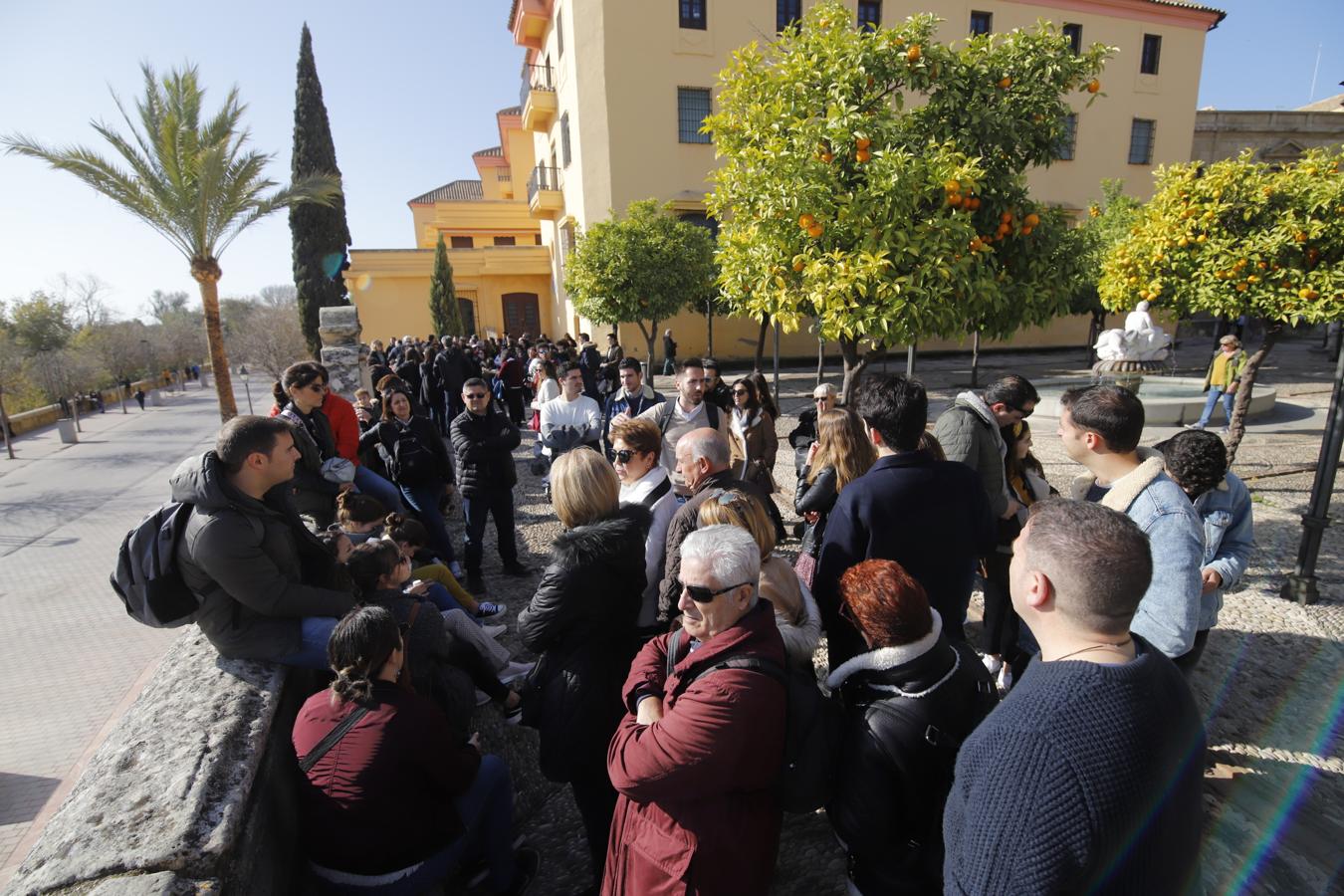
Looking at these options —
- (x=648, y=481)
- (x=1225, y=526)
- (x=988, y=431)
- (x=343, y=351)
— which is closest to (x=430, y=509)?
(x=648, y=481)

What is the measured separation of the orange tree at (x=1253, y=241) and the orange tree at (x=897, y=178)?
2.41 meters

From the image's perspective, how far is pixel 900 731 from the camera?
72.4 inches

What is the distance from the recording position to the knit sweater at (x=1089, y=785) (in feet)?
3.86

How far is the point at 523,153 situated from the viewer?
32969mm

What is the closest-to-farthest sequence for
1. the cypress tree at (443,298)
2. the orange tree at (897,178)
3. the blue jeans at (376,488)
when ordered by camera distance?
the orange tree at (897,178) < the blue jeans at (376,488) < the cypress tree at (443,298)

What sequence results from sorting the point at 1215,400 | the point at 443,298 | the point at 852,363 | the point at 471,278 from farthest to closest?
the point at 471,278, the point at 443,298, the point at 1215,400, the point at 852,363

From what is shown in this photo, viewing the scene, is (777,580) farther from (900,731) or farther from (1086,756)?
(1086,756)

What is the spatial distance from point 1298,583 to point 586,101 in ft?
67.8

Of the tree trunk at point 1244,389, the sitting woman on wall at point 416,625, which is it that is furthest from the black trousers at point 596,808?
the tree trunk at point 1244,389

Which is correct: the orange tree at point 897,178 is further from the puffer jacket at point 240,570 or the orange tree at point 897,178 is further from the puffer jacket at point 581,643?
the puffer jacket at point 240,570

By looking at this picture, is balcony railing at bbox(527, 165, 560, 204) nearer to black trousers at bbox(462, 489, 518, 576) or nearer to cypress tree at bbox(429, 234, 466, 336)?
cypress tree at bbox(429, 234, 466, 336)

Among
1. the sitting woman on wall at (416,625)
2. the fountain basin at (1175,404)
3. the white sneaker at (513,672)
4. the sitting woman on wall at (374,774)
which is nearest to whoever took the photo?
the sitting woman on wall at (374,774)

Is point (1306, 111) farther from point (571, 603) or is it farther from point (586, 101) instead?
point (571, 603)

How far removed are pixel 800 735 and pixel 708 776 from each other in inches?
12.2
